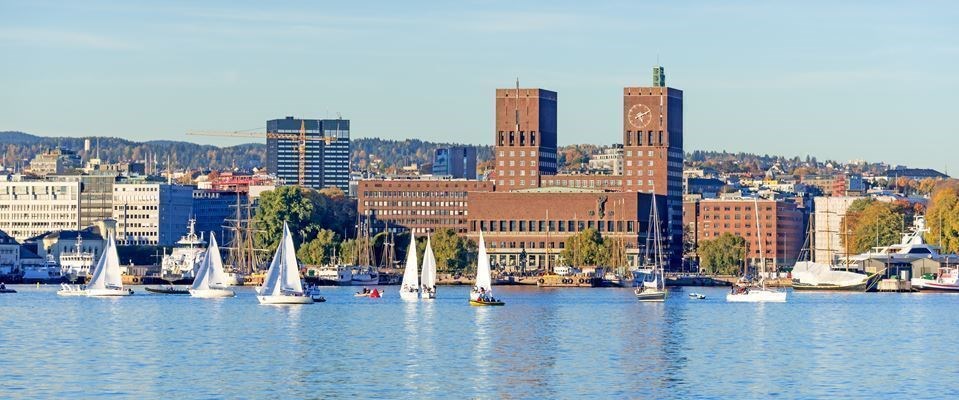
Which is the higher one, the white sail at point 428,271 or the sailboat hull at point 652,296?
the white sail at point 428,271

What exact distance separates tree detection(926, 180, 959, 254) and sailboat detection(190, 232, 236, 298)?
60.5 metres

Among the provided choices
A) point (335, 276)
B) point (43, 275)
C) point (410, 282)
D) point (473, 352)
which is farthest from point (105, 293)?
point (473, 352)

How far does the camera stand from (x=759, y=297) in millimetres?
130375

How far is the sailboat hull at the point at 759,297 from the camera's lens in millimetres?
129375

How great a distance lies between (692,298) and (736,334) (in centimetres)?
6068

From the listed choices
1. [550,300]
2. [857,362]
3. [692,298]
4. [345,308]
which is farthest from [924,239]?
[857,362]

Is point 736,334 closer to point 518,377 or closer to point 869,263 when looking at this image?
point 518,377

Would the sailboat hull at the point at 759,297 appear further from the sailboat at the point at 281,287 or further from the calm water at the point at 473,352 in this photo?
the sailboat at the point at 281,287

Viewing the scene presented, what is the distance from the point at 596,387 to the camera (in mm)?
59375

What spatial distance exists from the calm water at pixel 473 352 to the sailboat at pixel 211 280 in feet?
49.5

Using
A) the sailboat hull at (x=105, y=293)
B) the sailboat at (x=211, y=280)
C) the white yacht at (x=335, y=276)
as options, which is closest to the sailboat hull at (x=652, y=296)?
the sailboat at (x=211, y=280)

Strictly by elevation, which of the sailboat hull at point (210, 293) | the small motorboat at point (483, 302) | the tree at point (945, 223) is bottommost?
the small motorboat at point (483, 302)

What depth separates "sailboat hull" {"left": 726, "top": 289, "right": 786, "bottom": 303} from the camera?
424ft

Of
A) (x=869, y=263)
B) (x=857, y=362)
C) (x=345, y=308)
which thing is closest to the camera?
(x=857, y=362)
